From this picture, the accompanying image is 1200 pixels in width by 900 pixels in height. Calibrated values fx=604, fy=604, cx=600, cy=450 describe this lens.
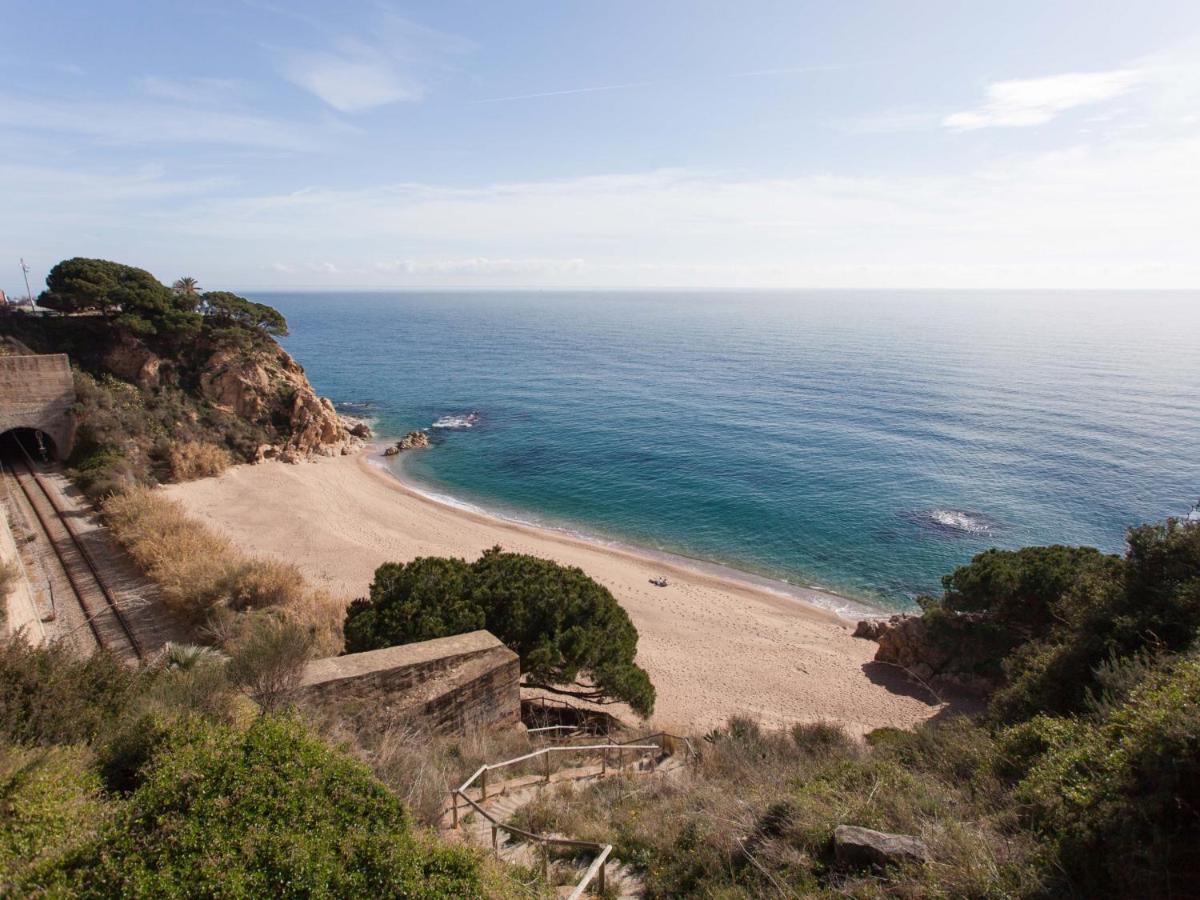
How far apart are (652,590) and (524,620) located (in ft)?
40.4

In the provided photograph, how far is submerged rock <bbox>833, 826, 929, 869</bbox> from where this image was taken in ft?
18.5

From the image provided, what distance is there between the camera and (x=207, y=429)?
3431cm

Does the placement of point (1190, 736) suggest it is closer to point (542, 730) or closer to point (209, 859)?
point (209, 859)

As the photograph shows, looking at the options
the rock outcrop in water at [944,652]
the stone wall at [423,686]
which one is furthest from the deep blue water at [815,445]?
the stone wall at [423,686]

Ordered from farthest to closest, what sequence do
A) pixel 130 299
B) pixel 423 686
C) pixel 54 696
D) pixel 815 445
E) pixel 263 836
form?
pixel 815 445, pixel 130 299, pixel 423 686, pixel 54 696, pixel 263 836

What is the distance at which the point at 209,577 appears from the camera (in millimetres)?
17094

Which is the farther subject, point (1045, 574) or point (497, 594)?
point (1045, 574)

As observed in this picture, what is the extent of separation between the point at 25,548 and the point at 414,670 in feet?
57.7

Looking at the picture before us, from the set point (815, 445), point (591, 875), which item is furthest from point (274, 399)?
A: point (591, 875)

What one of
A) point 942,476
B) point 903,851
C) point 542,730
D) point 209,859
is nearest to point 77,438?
point 542,730

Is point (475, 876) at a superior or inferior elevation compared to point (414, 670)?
superior

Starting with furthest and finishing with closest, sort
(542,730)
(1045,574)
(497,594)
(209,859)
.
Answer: (1045,574) < (497,594) < (542,730) < (209,859)

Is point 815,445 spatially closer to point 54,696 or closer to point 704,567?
point 704,567

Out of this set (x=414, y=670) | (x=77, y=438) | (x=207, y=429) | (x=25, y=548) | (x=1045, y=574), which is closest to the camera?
(x=414, y=670)
